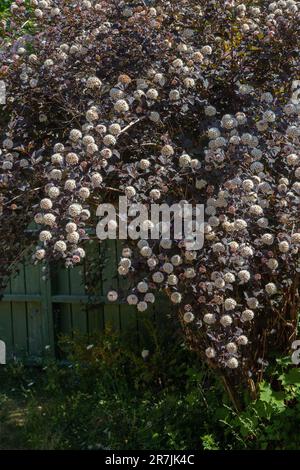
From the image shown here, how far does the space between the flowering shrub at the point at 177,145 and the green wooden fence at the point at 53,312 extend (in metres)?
1.63

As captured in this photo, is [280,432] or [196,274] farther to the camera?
[280,432]

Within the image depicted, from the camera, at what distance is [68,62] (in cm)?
351

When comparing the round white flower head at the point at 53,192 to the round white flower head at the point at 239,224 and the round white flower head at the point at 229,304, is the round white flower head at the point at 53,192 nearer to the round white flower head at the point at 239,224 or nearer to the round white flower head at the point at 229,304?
the round white flower head at the point at 239,224

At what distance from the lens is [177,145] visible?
11.1 ft

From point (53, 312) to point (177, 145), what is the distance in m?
2.55

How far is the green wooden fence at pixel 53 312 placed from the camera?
17.1 ft

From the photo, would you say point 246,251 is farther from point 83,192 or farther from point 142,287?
point 83,192

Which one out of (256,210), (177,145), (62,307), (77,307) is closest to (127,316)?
(77,307)

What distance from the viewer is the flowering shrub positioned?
122 inches

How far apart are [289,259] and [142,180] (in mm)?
729

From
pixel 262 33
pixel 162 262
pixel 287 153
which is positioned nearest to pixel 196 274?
pixel 162 262

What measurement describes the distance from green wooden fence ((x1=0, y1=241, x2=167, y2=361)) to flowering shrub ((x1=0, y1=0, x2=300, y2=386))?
1.63 metres

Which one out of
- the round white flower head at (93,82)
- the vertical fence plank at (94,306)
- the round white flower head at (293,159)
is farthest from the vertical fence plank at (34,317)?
the round white flower head at (293,159)

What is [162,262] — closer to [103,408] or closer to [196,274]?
[196,274]
